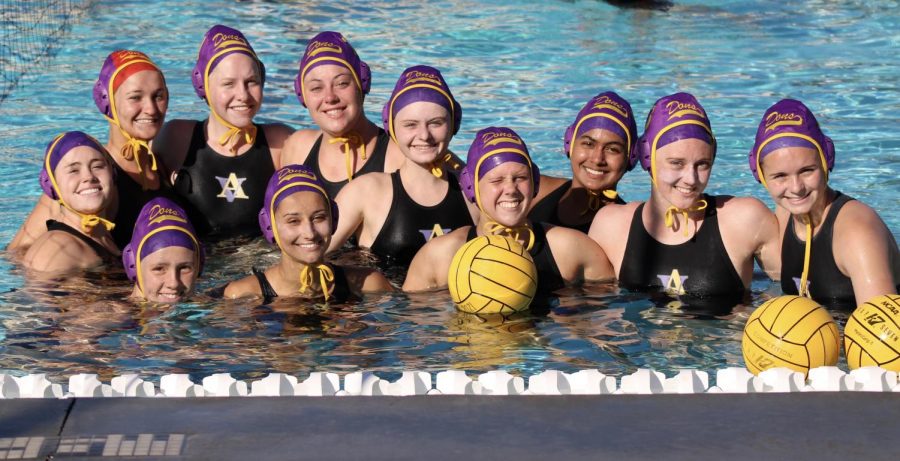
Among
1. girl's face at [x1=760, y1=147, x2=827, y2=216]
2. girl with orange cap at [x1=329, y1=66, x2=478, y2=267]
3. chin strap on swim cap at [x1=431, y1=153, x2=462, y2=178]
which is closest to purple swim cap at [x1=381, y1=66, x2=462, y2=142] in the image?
girl with orange cap at [x1=329, y1=66, x2=478, y2=267]

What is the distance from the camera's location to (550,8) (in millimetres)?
16297

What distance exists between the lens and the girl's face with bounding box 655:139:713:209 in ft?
21.1

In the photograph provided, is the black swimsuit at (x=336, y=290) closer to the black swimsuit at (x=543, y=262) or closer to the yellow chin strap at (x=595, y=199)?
the black swimsuit at (x=543, y=262)

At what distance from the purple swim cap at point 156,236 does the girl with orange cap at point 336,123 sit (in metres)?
1.42

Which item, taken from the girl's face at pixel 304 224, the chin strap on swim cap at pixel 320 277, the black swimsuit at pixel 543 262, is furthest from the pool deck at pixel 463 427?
the black swimsuit at pixel 543 262

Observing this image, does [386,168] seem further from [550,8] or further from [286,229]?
[550,8]

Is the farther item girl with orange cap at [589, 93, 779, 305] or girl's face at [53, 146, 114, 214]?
girl's face at [53, 146, 114, 214]

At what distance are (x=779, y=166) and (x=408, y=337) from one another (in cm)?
212

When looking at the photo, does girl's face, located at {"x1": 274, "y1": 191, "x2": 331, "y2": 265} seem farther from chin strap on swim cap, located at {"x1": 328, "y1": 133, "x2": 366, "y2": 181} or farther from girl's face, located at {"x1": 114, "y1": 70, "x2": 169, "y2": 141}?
girl's face, located at {"x1": 114, "y1": 70, "x2": 169, "y2": 141}

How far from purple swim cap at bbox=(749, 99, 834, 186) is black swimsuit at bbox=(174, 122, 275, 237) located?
3.57m

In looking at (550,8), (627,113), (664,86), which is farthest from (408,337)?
(550,8)

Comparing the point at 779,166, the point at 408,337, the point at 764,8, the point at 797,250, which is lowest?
the point at 408,337

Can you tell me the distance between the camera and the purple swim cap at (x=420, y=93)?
7.25 m

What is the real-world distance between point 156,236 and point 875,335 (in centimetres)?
371
